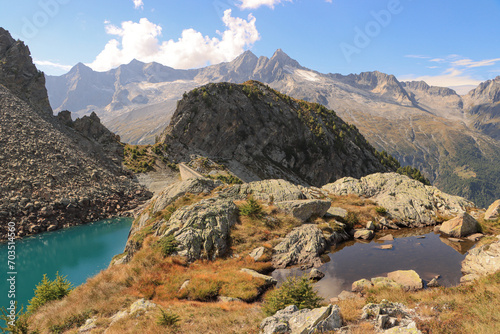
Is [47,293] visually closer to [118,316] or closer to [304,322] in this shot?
[118,316]

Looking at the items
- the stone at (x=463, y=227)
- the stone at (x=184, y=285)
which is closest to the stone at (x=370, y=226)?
the stone at (x=463, y=227)

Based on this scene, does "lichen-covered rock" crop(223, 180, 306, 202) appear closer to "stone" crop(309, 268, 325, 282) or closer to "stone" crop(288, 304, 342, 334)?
"stone" crop(309, 268, 325, 282)

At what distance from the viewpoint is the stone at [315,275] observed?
1844 cm

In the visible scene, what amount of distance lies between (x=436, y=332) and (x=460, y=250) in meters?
17.1

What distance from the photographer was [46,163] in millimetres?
67000

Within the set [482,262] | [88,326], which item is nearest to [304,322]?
[88,326]

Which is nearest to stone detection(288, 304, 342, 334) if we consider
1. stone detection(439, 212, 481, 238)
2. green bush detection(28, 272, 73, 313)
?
green bush detection(28, 272, 73, 313)

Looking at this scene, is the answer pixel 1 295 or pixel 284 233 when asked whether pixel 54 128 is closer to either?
pixel 1 295

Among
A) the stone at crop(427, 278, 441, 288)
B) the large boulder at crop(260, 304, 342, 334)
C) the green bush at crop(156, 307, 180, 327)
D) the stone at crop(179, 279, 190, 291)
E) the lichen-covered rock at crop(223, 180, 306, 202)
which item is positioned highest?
the lichen-covered rock at crop(223, 180, 306, 202)

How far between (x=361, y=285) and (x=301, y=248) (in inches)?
271

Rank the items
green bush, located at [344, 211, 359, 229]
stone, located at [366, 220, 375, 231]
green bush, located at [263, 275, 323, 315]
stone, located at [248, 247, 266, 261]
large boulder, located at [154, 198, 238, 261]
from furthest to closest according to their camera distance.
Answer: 1. green bush, located at [344, 211, 359, 229]
2. stone, located at [366, 220, 375, 231]
3. large boulder, located at [154, 198, 238, 261]
4. stone, located at [248, 247, 266, 261]
5. green bush, located at [263, 275, 323, 315]

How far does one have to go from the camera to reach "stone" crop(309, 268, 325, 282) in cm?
1844

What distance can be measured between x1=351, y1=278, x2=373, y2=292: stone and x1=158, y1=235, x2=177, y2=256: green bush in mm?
14447

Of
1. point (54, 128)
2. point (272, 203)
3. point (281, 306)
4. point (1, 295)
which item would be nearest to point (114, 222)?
point (1, 295)
